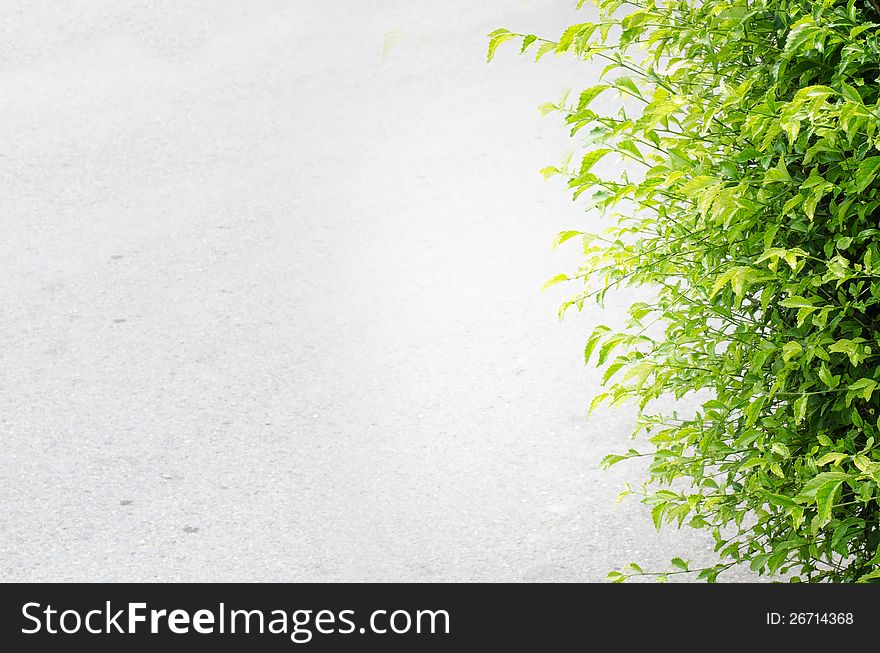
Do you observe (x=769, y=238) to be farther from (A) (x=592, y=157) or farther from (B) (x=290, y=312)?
(B) (x=290, y=312)

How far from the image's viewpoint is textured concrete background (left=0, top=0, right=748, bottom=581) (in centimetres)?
363

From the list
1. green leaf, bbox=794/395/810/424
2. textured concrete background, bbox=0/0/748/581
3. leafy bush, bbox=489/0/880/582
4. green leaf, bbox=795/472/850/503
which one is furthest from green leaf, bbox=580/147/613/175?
green leaf, bbox=795/472/850/503

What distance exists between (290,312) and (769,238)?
10.8ft

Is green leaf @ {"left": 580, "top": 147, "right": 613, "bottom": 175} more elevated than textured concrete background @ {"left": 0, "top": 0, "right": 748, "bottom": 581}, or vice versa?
textured concrete background @ {"left": 0, "top": 0, "right": 748, "bottom": 581}

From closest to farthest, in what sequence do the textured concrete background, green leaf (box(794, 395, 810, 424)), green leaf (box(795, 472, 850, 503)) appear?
1. green leaf (box(795, 472, 850, 503))
2. green leaf (box(794, 395, 810, 424))
3. the textured concrete background

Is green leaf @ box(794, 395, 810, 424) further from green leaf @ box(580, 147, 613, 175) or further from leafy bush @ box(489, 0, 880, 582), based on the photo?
green leaf @ box(580, 147, 613, 175)

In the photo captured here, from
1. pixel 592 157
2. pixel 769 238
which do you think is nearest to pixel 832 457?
pixel 769 238

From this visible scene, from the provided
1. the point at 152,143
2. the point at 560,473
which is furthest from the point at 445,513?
the point at 152,143

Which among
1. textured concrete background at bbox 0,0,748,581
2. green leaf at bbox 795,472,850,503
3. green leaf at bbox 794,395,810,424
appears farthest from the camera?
textured concrete background at bbox 0,0,748,581

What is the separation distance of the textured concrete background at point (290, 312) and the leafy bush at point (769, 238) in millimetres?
673

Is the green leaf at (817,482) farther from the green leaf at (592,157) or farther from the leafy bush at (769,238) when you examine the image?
the green leaf at (592,157)

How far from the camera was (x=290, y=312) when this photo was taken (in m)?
5.04

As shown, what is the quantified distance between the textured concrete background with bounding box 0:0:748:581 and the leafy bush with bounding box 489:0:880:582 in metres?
0.67
